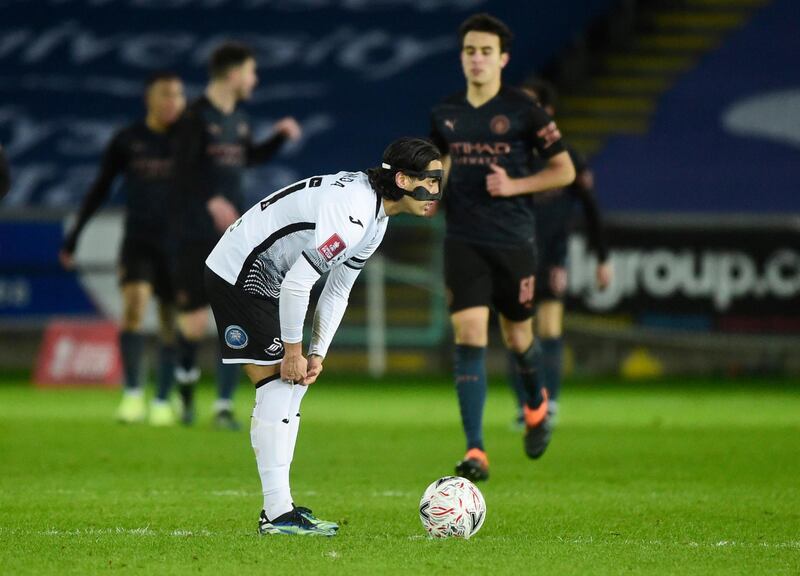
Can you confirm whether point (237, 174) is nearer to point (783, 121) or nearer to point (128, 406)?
point (128, 406)

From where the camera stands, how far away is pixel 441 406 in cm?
1292

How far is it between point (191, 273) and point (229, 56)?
151 cm

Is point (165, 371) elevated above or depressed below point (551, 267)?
below

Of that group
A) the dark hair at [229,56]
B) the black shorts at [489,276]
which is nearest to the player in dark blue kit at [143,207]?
the dark hair at [229,56]

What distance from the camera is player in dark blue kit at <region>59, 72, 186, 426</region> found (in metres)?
11.3

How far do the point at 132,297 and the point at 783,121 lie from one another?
1072cm

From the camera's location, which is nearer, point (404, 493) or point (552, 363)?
point (404, 493)

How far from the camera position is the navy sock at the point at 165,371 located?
11195mm

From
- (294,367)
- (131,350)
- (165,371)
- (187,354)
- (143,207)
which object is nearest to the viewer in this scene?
(294,367)

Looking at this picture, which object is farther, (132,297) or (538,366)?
(132,297)

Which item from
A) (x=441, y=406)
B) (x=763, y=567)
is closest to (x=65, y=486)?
(x=763, y=567)

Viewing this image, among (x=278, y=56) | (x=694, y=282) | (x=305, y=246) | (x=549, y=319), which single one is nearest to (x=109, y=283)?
(x=278, y=56)

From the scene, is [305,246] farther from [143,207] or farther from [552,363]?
[143,207]

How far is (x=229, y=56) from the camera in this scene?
1053 centimetres
